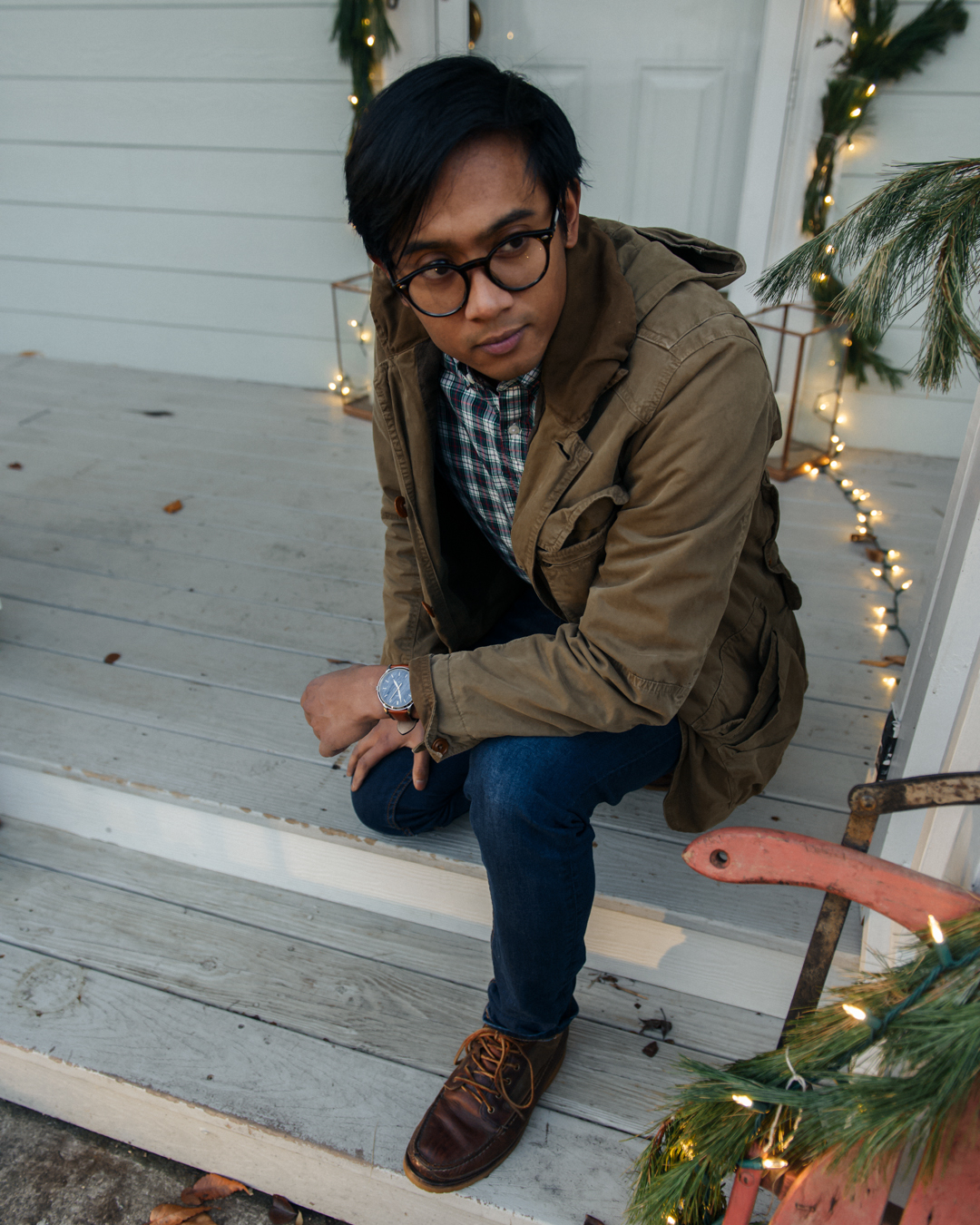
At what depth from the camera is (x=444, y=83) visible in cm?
94

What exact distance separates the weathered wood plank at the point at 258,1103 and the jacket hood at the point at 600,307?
941mm

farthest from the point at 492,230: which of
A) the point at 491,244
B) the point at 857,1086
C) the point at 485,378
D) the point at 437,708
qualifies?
the point at 857,1086

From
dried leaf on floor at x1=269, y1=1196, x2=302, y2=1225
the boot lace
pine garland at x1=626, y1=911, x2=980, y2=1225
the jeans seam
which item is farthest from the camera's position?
the jeans seam

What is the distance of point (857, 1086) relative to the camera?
0.61 meters

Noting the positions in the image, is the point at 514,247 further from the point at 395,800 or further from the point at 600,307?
the point at 395,800

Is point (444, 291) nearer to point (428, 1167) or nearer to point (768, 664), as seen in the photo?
point (768, 664)

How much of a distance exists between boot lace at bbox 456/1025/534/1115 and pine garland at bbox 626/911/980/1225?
45cm

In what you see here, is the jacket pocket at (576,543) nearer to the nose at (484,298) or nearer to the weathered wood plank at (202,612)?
the nose at (484,298)

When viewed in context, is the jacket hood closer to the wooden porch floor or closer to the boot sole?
the wooden porch floor

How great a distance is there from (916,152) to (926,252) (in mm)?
1977

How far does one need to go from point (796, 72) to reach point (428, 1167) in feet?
8.70

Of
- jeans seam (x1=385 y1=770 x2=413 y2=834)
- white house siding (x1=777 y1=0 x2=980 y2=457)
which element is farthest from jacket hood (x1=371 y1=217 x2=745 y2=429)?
white house siding (x1=777 y1=0 x2=980 y2=457)

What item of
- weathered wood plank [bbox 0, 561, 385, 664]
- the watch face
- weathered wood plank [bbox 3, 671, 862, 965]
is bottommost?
weathered wood plank [bbox 0, 561, 385, 664]

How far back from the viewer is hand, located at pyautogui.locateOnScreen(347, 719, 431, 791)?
1.25m
